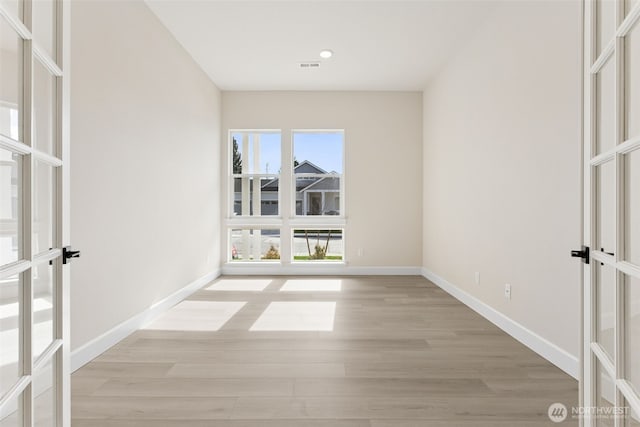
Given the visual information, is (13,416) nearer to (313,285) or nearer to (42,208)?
(42,208)

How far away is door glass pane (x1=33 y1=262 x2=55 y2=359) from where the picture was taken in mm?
1083

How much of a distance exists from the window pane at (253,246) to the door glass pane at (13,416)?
4468mm

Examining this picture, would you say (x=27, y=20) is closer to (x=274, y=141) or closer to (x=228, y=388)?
(x=228, y=388)

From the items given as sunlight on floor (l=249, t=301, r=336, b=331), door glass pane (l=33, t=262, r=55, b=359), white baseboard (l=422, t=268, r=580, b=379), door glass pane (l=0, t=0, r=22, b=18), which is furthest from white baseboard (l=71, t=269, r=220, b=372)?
white baseboard (l=422, t=268, r=580, b=379)

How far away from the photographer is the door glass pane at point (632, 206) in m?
1.00

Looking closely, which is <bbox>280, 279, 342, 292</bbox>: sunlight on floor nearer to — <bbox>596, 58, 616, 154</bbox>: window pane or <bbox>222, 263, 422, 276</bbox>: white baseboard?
<bbox>222, 263, 422, 276</bbox>: white baseboard

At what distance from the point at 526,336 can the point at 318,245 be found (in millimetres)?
3397

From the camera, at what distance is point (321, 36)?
11.8ft

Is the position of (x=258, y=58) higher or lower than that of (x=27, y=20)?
higher

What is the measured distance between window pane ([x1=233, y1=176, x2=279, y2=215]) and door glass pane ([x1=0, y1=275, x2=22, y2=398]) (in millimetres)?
4407

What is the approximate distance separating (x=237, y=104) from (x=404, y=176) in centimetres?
288

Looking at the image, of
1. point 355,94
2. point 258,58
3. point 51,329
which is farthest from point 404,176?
point 51,329

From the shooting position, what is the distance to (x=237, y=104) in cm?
529

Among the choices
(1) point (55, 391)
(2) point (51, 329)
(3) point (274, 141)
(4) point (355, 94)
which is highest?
(4) point (355, 94)
